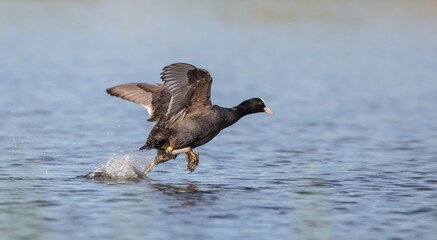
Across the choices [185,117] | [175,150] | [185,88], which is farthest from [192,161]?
[185,88]

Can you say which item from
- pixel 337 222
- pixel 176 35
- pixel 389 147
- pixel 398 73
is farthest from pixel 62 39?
pixel 337 222

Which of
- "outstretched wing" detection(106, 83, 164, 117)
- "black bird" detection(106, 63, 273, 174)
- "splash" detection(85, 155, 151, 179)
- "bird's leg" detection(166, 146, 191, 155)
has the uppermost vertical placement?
"outstretched wing" detection(106, 83, 164, 117)

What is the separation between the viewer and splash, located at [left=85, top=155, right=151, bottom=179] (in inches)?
377

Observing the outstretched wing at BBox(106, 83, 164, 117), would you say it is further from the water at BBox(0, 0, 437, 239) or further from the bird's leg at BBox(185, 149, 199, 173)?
the bird's leg at BBox(185, 149, 199, 173)

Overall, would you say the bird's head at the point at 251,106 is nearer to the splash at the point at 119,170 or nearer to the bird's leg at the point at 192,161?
the bird's leg at the point at 192,161

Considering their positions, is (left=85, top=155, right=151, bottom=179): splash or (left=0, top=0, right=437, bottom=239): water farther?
(left=85, top=155, right=151, bottom=179): splash

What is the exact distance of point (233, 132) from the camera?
13.7m

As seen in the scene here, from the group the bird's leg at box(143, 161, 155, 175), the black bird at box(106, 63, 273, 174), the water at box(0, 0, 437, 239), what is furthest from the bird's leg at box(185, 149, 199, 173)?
the bird's leg at box(143, 161, 155, 175)

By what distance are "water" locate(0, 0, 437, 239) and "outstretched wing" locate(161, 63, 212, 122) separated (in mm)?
873

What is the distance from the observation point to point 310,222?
7.36 meters

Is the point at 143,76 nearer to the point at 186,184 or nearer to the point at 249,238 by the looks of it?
the point at 186,184

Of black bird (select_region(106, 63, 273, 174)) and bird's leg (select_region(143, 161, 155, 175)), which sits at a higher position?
black bird (select_region(106, 63, 273, 174))

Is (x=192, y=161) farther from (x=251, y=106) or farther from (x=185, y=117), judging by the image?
(x=251, y=106)

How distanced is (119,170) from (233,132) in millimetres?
4192
